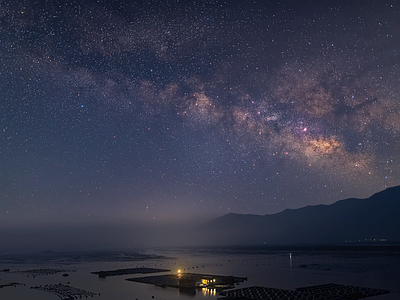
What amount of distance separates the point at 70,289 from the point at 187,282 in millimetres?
23912

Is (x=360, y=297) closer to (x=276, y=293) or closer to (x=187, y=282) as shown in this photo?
(x=276, y=293)

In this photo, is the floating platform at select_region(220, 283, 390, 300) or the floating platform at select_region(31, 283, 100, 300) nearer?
the floating platform at select_region(220, 283, 390, 300)

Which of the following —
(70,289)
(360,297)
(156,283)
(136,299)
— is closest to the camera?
(360,297)

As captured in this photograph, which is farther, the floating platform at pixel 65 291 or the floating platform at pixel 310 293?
the floating platform at pixel 65 291

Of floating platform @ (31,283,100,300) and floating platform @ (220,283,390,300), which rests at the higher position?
floating platform @ (220,283,390,300)

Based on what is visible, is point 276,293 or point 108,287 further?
point 108,287

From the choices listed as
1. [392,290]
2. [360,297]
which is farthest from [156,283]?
[392,290]

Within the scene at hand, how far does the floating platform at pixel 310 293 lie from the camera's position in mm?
45531

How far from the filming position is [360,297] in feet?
148

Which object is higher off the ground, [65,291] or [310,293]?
[310,293]

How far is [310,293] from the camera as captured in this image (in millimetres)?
49000

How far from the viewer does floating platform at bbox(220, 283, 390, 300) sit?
1793 inches

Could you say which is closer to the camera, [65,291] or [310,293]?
[310,293]

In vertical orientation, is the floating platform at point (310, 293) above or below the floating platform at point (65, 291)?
above
